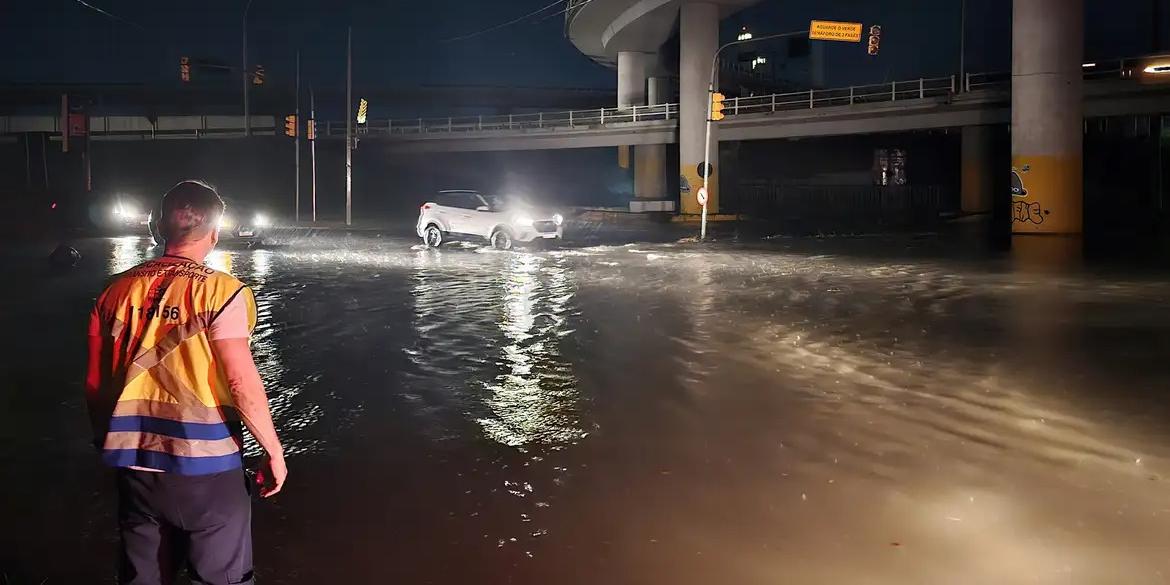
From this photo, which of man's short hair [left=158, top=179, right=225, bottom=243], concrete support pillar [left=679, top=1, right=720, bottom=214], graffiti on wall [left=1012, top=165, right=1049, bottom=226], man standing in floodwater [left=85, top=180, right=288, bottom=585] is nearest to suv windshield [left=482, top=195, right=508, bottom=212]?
graffiti on wall [left=1012, top=165, right=1049, bottom=226]

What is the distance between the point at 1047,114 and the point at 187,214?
3529 cm

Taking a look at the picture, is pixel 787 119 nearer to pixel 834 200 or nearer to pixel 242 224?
pixel 834 200

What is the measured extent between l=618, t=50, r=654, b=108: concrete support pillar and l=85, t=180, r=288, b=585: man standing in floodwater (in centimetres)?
6383

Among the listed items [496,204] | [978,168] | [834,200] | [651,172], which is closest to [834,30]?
[496,204]

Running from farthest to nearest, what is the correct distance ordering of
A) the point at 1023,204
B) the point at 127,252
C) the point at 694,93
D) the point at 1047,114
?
the point at 694,93, the point at 1023,204, the point at 1047,114, the point at 127,252

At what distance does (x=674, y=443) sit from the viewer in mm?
7637

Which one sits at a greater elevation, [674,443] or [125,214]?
[125,214]

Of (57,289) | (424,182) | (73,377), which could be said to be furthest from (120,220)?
(424,182)

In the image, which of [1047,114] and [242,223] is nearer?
[242,223]

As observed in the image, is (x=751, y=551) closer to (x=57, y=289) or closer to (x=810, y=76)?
(x=57, y=289)

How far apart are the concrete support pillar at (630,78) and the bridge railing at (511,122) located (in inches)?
60.5

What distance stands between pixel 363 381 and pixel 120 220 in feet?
103

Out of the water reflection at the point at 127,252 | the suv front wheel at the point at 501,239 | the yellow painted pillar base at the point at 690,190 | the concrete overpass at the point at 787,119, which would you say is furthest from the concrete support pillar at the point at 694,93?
the water reflection at the point at 127,252

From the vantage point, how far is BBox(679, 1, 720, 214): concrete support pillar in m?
52.2
